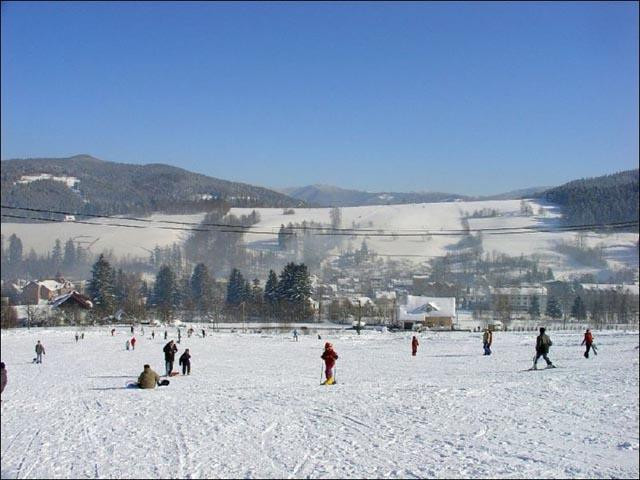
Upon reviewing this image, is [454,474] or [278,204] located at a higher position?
[278,204]

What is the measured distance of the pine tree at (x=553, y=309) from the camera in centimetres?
9894

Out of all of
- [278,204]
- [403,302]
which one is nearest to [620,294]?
[403,302]

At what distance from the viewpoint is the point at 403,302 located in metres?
92.6

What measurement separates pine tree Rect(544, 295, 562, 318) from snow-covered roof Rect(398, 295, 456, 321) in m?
18.5

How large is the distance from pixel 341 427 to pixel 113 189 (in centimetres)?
14573

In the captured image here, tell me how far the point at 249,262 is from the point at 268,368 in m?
89.8

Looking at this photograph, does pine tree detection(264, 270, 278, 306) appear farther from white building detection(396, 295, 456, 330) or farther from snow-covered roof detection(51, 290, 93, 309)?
snow-covered roof detection(51, 290, 93, 309)

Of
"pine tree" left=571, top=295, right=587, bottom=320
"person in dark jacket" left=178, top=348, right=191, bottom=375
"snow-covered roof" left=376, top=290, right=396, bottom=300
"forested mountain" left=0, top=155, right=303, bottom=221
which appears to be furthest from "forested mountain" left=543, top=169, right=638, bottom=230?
"forested mountain" left=0, top=155, right=303, bottom=221

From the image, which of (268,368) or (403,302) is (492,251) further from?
(268,368)

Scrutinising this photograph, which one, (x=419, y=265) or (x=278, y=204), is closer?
(x=419, y=265)

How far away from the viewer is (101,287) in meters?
71.8

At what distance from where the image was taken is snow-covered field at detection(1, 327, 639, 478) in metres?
8.84

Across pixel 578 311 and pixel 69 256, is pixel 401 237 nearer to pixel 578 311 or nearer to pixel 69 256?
pixel 578 311

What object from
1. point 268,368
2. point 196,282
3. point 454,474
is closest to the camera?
point 454,474
